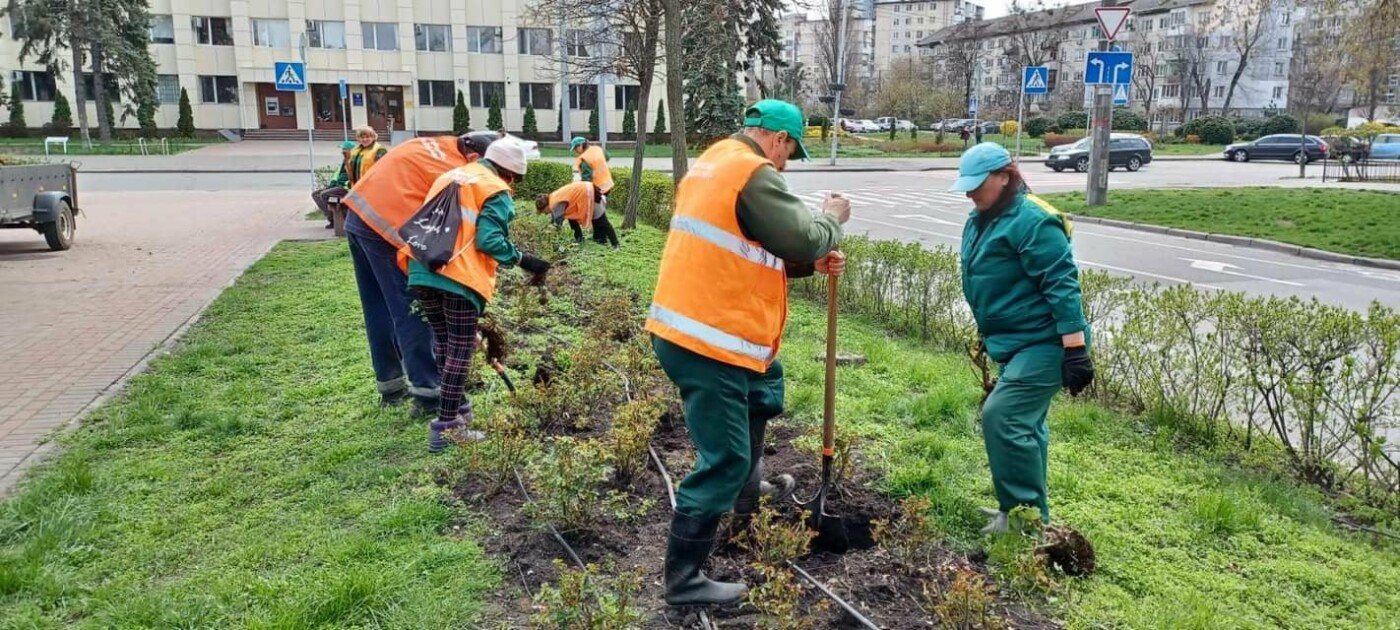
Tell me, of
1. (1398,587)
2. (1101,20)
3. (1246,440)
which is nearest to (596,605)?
(1398,587)

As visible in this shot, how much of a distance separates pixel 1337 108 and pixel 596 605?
86718mm

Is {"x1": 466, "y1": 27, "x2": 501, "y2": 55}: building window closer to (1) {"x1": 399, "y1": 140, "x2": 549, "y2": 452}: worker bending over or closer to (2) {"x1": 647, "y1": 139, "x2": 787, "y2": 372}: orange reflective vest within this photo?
(1) {"x1": 399, "y1": 140, "x2": 549, "y2": 452}: worker bending over

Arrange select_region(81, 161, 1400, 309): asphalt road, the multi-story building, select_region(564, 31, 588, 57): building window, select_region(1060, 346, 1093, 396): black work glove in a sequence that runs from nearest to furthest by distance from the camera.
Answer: select_region(1060, 346, 1093, 396): black work glove, select_region(81, 161, 1400, 309): asphalt road, select_region(564, 31, 588, 57): building window, the multi-story building

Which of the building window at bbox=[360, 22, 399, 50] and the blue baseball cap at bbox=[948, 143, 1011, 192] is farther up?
the building window at bbox=[360, 22, 399, 50]

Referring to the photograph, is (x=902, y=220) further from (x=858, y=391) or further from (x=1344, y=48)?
(x=858, y=391)

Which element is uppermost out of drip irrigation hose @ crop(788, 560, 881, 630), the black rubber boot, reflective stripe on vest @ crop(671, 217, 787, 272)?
reflective stripe on vest @ crop(671, 217, 787, 272)

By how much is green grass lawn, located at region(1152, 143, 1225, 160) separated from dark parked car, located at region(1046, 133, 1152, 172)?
9.86 meters

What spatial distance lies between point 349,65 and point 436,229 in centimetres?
4589

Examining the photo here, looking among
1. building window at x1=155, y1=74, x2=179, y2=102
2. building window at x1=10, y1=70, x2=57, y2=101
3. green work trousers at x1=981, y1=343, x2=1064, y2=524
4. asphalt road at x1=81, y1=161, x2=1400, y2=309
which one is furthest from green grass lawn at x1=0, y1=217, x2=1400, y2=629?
building window at x1=10, y1=70, x2=57, y2=101

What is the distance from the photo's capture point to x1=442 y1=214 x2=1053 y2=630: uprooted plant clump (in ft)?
10.1

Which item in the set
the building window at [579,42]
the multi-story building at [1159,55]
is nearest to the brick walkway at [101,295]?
the building window at [579,42]

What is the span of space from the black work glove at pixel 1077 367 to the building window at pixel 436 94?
158 feet

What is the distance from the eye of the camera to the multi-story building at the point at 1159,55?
215 ft

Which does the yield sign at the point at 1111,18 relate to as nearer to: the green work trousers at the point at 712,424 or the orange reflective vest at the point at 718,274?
the orange reflective vest at the point at 718,274
